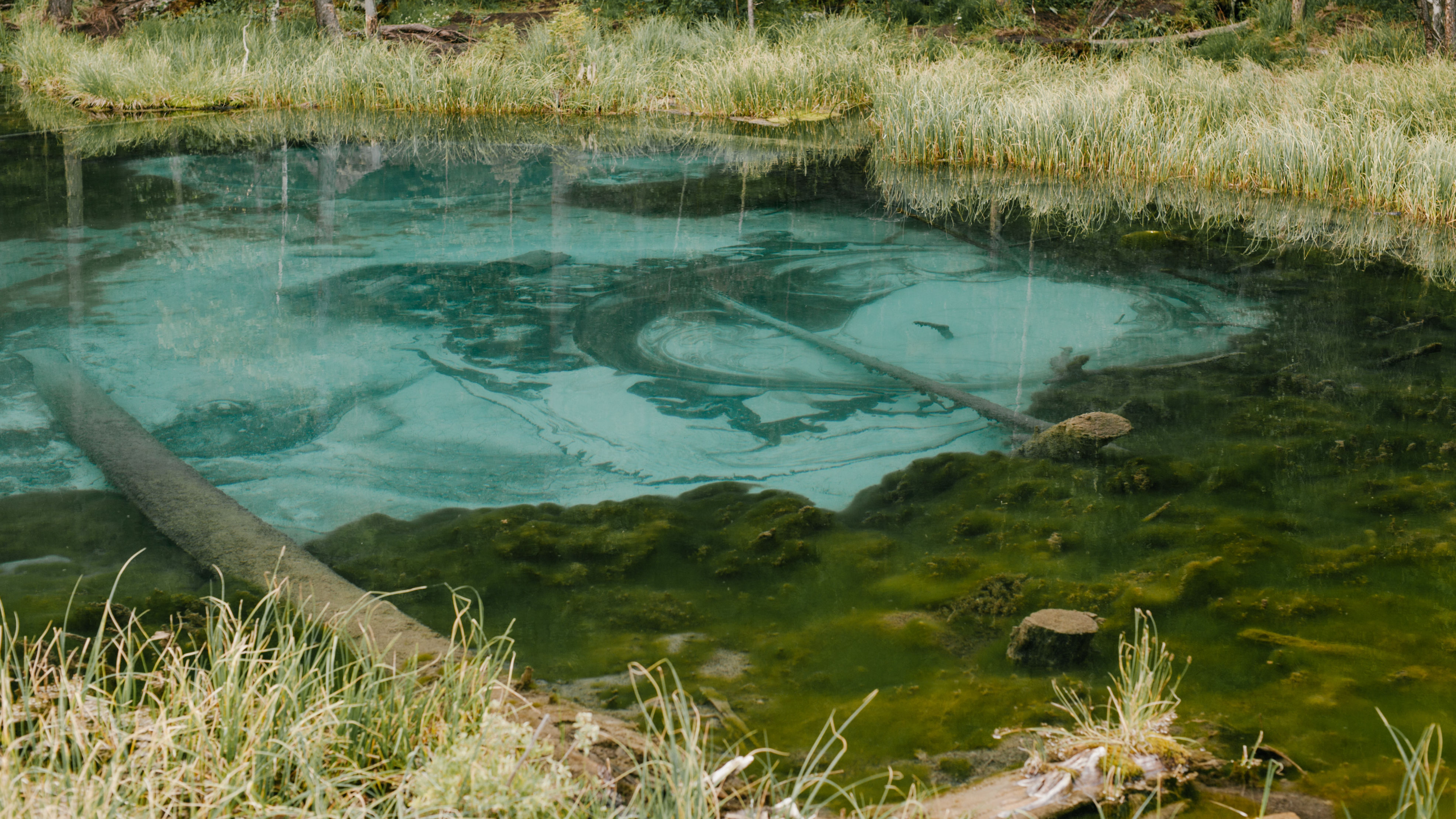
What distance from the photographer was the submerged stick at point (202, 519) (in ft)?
9.33

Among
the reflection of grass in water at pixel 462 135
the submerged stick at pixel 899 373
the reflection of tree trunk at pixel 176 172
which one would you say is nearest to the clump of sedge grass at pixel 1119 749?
the submerged stick at pixel 899 373

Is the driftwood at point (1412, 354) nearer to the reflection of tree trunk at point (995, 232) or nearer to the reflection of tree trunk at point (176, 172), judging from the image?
the reflection of tree trunk at point (995, 232)

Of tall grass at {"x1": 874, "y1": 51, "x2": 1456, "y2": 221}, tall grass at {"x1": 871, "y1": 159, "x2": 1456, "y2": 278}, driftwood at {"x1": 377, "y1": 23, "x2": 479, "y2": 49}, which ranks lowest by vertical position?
tall grass at {"x1": 871, "y1": 159, "x2": 1456, "y2": 278}

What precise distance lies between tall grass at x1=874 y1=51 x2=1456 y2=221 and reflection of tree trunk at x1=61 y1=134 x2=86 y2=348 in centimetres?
605

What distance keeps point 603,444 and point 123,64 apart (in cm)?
1097

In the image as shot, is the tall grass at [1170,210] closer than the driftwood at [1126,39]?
Yes

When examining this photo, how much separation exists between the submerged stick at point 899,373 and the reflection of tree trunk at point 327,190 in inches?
101

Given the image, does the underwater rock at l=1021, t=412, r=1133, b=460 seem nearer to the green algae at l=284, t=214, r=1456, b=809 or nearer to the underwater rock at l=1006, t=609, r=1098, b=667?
the green algae at l=284, t=214, r=1456, b=809

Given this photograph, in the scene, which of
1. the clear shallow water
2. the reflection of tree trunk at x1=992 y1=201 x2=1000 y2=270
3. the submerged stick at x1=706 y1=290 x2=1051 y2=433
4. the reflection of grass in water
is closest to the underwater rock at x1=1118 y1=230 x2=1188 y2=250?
the clear shallow water

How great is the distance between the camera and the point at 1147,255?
664 cm

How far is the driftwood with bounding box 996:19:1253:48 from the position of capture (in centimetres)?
1433

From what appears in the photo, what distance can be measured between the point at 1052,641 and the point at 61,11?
60.8ft

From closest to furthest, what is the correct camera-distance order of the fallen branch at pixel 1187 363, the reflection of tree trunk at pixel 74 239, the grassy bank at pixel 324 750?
the grassy bank at pixel 324 750, the fallen branch at pixel 1187 363, the reflection of tree trunk at pixel 74 239

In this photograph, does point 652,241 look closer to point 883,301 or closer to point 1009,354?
point 883,301
